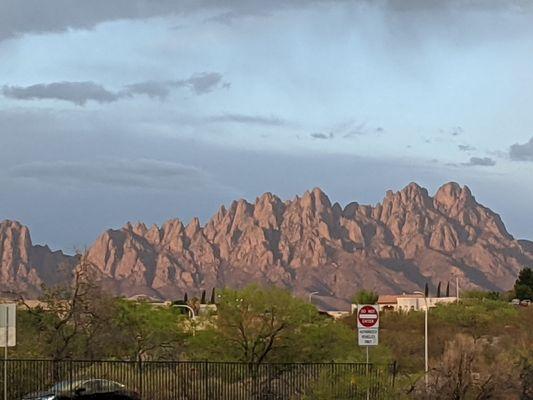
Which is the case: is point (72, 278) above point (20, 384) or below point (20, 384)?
above

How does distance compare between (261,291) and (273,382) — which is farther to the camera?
(261,291)

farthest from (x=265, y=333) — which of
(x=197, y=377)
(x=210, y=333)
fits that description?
(x=197, y=377)

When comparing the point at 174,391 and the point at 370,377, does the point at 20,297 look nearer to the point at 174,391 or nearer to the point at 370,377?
the point at 174,391

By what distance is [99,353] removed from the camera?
48.9m

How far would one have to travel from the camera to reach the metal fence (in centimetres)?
3578

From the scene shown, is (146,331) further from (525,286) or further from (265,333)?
(525,286)

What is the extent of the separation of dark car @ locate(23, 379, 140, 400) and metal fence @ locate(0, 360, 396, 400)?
42 cm

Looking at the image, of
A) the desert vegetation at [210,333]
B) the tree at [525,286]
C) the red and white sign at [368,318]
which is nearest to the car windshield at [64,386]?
the desert vegetation at [210,333]

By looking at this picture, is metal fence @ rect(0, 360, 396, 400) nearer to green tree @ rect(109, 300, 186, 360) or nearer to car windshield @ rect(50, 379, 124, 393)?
car windshield @ rect(50, 379, 124, 393)

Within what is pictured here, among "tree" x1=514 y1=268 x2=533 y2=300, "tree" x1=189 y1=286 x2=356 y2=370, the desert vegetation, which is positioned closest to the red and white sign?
the desert vegetation

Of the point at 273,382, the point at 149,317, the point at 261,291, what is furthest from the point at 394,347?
the point at 273,382

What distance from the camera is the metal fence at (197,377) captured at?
3578 cm

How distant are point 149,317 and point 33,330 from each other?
1452cm

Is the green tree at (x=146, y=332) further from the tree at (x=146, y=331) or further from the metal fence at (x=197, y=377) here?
the metal fence at (x=197, y=377)
